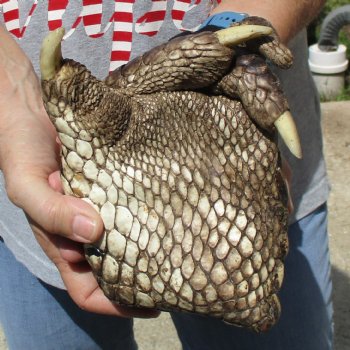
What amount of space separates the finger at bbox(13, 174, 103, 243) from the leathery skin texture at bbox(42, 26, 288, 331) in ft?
0.05

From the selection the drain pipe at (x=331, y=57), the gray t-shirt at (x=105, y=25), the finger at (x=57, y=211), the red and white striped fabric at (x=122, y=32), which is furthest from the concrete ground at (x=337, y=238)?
the finger at (x=57, y=211)

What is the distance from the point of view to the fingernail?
0.82 m

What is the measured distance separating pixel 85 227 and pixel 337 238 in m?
1.93

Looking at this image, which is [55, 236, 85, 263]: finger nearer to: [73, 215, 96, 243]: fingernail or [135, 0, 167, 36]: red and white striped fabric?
[73, 215, 96, 243]: fingernail

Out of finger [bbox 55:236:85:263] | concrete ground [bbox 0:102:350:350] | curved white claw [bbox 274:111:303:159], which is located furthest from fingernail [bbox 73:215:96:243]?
concrete ground [bbox 0:102:350:350]

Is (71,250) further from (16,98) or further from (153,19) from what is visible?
(153,19)

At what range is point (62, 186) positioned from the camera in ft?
2.89

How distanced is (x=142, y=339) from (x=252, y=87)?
156cm

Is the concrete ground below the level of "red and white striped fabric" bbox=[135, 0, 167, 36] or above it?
below

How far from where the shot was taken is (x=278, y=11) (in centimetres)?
110

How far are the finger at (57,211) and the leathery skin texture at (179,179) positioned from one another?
15 mm

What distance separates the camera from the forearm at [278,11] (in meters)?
1.07

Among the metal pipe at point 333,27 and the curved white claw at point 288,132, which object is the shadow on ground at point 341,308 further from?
the curved white claw at point 288,132

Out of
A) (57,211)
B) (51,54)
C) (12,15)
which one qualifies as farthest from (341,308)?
(51,54)
